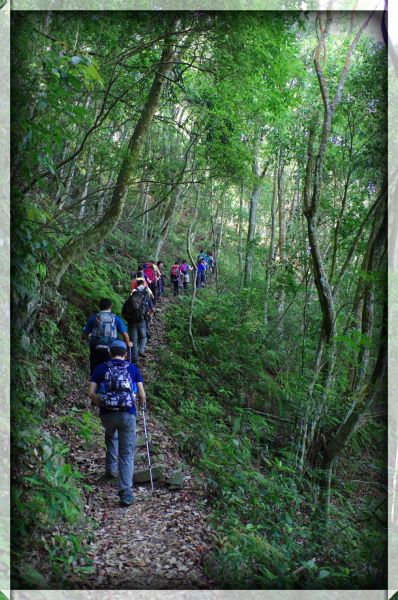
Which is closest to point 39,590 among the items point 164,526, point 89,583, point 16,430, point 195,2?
point 89,583

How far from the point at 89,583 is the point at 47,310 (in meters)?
5.87

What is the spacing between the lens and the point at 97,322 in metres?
8.16

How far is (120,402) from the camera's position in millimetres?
6039

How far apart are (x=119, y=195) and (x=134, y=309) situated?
3.03m

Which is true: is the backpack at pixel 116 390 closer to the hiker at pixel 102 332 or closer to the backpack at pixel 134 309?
the hiker at pixel 102 332

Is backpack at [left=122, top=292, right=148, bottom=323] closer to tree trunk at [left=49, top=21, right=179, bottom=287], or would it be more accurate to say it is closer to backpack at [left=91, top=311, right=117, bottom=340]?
tree trunk at [left=49, top=21, right=179, bottom=287]

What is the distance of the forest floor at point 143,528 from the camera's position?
4361mm

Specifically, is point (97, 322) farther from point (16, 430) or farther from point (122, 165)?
point (16, 430)

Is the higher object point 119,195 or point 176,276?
point 176,276

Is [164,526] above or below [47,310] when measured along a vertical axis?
below

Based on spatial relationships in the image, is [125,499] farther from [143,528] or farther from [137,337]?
[137,337]

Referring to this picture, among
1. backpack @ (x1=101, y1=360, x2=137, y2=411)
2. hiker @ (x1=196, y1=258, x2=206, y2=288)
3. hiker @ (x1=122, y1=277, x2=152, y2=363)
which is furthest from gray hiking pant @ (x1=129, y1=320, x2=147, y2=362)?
hiker @ (x1=196, y1=258, x2=206, y2=288)

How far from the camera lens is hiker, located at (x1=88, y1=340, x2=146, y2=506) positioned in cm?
605

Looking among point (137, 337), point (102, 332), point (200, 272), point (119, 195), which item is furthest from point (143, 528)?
point (200, 272)
